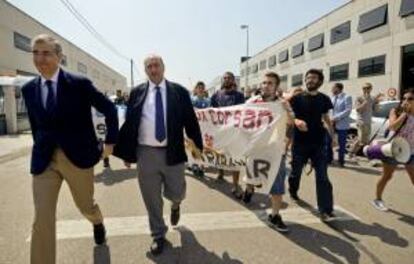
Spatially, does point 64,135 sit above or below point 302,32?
below

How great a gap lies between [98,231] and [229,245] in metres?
1.40

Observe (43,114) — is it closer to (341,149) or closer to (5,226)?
(5,226)

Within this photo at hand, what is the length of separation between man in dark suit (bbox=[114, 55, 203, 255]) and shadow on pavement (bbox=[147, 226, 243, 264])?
0.11m

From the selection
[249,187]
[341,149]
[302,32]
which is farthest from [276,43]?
[249,187]

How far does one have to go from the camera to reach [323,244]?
15.0 ft

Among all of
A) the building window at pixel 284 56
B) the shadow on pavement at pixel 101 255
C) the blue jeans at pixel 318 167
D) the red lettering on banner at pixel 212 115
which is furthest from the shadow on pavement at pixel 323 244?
the building window at pixel 284 56

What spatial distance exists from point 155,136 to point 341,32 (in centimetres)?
3496

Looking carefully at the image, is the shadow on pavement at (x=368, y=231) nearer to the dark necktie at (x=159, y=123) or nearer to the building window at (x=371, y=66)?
the dark necktie at (x=159, y=123)

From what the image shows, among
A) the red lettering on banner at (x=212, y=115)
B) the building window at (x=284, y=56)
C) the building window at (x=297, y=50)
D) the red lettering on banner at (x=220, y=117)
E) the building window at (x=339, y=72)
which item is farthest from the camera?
the building window at (x=284, y=56)

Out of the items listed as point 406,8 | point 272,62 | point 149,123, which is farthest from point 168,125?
point 272,62

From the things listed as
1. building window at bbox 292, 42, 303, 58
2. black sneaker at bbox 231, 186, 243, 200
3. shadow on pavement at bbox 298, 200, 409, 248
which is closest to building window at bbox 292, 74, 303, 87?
building window at bbox 292, 42, 303, 58

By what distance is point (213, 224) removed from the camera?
5.30m

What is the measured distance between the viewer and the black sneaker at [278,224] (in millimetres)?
4988

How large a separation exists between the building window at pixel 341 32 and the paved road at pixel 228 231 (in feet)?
98.2
